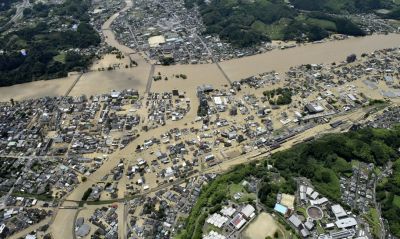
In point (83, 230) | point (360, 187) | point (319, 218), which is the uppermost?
point (319, 218)

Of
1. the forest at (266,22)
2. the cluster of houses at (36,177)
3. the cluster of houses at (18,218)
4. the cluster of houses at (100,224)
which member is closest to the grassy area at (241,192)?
the cluster of houses at (100,224)

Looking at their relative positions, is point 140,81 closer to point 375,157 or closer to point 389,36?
point 375,157

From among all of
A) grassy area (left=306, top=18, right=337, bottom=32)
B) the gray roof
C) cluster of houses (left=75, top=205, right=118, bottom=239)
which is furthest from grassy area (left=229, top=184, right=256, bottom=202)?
grassy area (left=306, top=18, right=337, bottom=32)

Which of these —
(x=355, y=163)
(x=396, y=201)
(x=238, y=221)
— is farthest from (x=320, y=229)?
(x=355, y=163)

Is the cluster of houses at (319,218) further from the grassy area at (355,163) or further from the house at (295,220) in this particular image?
the grassy area at (355,163)

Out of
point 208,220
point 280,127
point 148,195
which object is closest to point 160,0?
point 280,127

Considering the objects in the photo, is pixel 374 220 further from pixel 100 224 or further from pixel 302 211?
pixel 100 224
